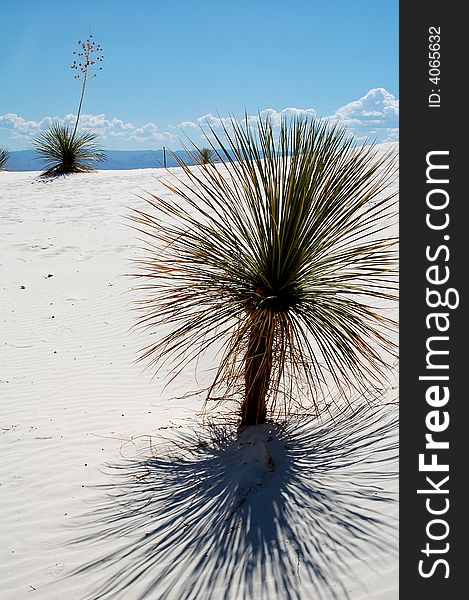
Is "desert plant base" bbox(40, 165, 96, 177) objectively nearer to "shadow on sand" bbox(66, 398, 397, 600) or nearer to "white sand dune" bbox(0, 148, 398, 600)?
"white sand dune" bbox(0, 148, 398, 600)

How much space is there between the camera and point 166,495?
12.4 ft

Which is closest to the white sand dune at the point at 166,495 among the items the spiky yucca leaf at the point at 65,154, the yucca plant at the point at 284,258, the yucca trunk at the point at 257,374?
the yucca trunk at the point at 257,374

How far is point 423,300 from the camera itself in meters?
3.17

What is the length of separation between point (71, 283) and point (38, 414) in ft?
14.4

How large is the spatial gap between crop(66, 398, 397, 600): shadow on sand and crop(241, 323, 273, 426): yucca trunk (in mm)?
143

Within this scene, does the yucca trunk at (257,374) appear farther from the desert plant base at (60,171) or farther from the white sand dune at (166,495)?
the desert plant base at (60,171)

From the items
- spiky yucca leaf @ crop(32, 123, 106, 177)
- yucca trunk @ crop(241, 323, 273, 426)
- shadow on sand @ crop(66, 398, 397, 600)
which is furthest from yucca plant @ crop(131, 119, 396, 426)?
spiky yucca leaf @ crop(32, 123, 106, 177)

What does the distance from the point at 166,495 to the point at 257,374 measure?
3.36 ft

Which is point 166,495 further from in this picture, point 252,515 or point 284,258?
→ point 284,258

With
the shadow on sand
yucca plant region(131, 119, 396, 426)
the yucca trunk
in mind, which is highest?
yucca plant region(131, 119, 396, 426)

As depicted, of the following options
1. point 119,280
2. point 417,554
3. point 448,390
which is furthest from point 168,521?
point 119,280

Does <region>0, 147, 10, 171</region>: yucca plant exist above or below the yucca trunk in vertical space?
above

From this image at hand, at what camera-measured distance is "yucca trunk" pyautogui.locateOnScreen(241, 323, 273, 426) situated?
394 cm

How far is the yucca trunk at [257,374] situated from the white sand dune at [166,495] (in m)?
0.19
